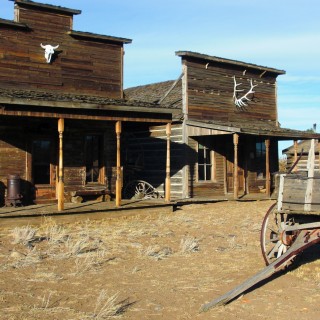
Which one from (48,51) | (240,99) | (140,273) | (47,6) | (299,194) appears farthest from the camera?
(240,99)

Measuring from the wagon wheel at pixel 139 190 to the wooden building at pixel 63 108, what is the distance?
1.83 meters

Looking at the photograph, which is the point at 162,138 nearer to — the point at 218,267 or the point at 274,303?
the point at 218,267

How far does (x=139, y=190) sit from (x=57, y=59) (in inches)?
237

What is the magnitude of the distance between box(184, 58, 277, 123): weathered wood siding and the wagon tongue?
12851mm

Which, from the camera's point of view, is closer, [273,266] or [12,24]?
[273,266]

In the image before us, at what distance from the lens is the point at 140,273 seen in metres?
8.28

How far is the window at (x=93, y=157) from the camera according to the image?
17.1 m

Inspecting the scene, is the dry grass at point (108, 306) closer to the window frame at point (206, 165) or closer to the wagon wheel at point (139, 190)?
the wagon wheel at point (139, 190)

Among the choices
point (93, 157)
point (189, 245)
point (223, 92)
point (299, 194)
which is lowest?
point (189, 245)

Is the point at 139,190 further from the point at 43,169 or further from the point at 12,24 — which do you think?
the point at 12,24

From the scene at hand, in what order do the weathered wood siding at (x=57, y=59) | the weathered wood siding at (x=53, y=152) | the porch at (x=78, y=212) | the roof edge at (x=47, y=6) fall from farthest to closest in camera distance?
the roof edge at (x=47, y=6) → the weathered wood siding at (x=57, y=59) → the weathered wood siding at (x=53, y=152) → the porch at (x=78, y=212)

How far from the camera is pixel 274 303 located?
262 inches

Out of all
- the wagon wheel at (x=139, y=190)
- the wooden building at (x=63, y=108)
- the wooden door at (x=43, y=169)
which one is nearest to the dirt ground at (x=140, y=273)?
the wooden building at (x=63, y=108)

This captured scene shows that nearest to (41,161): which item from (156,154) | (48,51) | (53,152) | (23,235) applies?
(53,152)
